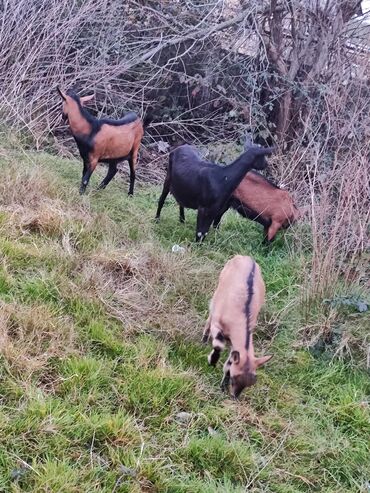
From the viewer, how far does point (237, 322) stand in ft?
12.8

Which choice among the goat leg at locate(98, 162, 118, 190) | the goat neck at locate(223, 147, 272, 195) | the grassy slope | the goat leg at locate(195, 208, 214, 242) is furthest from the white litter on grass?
the goat leg at locate(98, 162, 118, 190)

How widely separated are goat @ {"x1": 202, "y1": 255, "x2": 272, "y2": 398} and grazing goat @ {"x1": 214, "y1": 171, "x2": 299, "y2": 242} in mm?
1718

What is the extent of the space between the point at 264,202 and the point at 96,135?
67.0 inches

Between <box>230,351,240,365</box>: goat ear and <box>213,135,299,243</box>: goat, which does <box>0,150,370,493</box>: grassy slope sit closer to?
<box>230,351,240,365</box>: goat ear

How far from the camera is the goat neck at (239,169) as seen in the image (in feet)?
18.5

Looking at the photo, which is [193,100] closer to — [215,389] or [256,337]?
[256,337]

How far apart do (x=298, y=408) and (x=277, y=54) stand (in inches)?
245

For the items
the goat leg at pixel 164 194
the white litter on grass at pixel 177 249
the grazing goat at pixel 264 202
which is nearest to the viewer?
the white litter on grass at pixel 177 249

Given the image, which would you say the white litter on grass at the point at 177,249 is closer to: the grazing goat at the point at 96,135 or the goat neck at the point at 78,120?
the grazing goat at the point at 96,135

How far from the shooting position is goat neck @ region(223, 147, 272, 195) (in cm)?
564

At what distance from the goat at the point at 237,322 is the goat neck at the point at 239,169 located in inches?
53.6

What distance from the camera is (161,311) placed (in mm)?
4602

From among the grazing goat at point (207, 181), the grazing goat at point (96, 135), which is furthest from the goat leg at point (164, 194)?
the grazing goat at point (96, 135)

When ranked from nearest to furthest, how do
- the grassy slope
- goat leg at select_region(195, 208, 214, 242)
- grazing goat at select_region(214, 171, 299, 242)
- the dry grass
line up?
the grassy slope < the dry grass < goat leg at select_region(195, 208, 214, 242) < grazing goat at select_region(214, 171, 299, 242)
